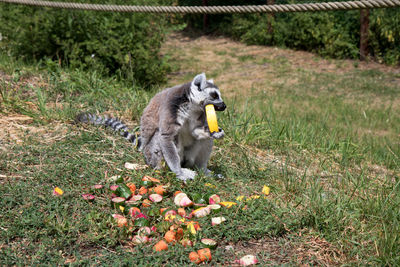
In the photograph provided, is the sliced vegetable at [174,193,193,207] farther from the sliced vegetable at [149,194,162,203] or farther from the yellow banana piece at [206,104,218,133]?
the yellow banana piece at [206,104,218,133]

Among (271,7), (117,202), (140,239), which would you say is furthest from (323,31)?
(140,239)

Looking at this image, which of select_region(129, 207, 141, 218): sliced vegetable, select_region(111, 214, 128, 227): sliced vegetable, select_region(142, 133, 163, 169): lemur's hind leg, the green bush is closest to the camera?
select_region(111, 214, 128, 227): sliced vegetable

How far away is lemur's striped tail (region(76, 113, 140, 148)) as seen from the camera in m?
4.16

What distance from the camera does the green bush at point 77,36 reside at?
6867 mm

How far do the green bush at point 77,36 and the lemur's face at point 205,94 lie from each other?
11.7 ft

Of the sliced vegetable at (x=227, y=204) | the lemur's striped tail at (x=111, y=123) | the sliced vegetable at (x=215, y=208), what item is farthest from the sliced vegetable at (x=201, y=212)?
the lemur's striped tail at (x=111, y=123)

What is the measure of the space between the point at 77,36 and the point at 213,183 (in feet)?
15.6

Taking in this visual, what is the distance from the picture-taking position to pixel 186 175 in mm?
3410

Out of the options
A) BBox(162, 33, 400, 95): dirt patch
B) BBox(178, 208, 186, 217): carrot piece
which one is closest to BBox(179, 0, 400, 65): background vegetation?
BBox(162, 33, 400, 95): dirt patch

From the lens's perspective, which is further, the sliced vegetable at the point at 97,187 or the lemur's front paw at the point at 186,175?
the lemur's front paw at the point at 186,175

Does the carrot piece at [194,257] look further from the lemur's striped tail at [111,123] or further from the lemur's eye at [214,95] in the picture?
the lemur's striped tail at [111,123]

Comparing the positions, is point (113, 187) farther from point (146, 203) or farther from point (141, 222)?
point (141, 222)

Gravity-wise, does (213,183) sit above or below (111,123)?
below

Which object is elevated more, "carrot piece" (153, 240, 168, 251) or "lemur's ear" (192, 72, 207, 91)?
"lemur's ear" (192, 72, 207, 91)
